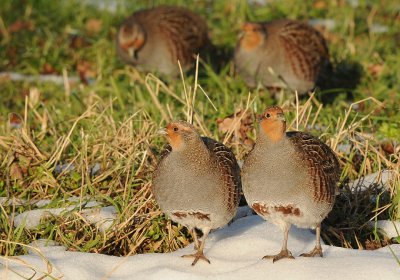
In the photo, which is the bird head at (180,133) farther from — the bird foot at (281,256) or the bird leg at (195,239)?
the bird foot at (281,256)

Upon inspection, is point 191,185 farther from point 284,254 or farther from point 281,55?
point 281,55

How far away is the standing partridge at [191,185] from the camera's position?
417 cm

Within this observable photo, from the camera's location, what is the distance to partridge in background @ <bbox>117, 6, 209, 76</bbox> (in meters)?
8.47

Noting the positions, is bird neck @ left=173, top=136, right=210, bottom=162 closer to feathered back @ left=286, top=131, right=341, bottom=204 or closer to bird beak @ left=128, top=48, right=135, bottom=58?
feathered back @ left=286, top=131, right=341, bottom=204

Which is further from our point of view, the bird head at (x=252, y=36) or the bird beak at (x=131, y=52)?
the bird beak at (x=131, y=52)

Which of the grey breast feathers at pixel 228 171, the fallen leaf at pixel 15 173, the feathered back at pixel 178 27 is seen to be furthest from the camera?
the feathered back at pixel 178 27

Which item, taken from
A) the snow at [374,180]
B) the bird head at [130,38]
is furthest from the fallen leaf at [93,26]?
the snow at [374,180]

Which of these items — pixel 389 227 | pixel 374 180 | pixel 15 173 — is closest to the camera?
pixel 389 227

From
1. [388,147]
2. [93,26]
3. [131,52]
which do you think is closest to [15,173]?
[388,147]

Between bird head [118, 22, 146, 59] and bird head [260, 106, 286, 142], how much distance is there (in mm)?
4504

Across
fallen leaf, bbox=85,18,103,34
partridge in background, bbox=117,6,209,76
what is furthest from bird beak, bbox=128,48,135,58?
fallen leaf, bbox=85,18,103,34

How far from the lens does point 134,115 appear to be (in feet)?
17.2

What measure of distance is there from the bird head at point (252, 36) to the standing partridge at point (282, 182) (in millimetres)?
3603

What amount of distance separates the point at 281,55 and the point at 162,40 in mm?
1522
